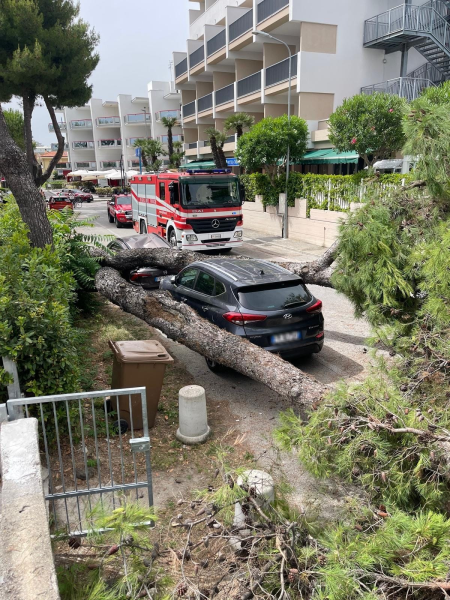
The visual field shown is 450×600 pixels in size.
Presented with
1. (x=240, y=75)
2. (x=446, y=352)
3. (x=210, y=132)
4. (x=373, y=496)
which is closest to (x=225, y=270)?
(x=446, y=352)

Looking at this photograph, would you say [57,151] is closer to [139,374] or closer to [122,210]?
[122,210]

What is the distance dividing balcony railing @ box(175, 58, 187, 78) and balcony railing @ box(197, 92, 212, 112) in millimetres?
3892

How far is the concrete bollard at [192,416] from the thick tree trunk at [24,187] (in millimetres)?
4825

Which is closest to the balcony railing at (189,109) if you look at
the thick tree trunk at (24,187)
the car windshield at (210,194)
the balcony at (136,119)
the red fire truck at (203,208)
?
the red fire truck at (203,208)

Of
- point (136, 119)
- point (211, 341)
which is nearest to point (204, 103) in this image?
point (211, 341)

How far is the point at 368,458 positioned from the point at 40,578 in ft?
7.00

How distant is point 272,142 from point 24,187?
1367 centimetres

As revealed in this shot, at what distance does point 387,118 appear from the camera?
16.0 meters

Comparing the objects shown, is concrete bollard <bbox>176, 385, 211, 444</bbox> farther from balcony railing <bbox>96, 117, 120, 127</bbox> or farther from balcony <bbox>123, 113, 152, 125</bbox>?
balcony railing <bbox>96, 117, 120, 127</bbox>

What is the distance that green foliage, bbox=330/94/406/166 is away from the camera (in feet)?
52.3

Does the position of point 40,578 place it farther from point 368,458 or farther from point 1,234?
point 1,234

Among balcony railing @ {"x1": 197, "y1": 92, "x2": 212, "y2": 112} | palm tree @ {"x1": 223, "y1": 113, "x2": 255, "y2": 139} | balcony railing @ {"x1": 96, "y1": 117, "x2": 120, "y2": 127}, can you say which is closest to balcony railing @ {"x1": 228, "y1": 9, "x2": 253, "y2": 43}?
palm tree @ {"x1": 223, "y1": 113, "x2": 255, "y2": 139}

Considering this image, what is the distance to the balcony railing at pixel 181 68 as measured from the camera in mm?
38494

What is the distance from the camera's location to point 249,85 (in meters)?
27.9
